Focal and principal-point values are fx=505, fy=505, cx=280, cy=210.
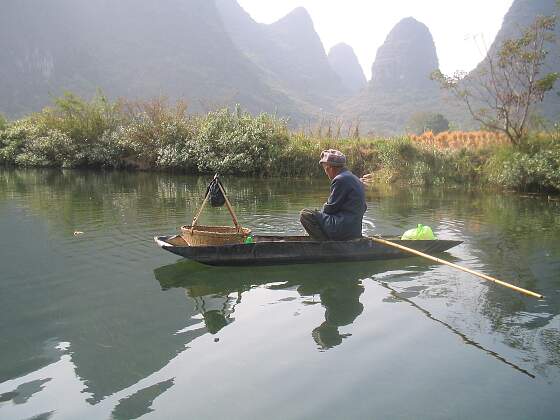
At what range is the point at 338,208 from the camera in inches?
279

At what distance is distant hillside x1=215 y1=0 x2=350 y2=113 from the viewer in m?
126

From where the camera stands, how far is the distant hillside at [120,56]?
265ft

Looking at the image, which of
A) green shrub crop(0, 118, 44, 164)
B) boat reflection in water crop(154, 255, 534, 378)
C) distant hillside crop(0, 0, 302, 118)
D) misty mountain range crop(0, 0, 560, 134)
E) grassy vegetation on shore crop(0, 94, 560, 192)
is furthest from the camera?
misty mountain range crop(0, 0, 560, 134)

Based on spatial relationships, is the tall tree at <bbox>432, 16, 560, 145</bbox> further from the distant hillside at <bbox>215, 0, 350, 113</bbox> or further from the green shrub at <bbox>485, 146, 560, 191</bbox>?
the distant hillside at <bbox>215, 0, 350, 113</bbox>

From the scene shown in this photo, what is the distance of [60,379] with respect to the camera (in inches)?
158

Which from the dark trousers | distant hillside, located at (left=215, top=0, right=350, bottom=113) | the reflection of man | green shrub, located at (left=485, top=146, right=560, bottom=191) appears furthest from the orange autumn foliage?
distant hillside, located at (left=215, top=0, right=350, bottom=113)

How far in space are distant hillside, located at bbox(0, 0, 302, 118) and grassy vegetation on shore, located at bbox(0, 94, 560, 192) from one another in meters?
42.2

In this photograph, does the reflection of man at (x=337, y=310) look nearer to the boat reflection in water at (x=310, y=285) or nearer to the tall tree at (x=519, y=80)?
the boat reflection in water at (x=310, y=285)

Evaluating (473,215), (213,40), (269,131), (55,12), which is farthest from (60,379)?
(213,40)

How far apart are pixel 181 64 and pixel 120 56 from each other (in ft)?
37.5

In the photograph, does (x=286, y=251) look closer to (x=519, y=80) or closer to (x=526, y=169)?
(x=526, y=169)

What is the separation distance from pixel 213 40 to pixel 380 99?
3977 cm

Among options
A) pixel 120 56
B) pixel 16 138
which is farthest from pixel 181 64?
pixel 16 138

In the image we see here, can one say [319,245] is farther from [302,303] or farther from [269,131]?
[269,131]
